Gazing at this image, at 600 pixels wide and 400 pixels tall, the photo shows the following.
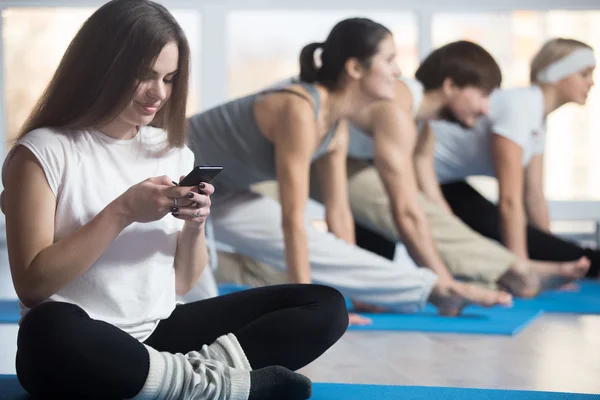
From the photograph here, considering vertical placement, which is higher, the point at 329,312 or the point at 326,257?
the point at 329,312

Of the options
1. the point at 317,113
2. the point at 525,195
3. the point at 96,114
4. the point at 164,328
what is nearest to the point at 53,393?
the point at 164,328

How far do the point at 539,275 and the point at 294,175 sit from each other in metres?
1.28

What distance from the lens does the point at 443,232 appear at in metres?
3.38

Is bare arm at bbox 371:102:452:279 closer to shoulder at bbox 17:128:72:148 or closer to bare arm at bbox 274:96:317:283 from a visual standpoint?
bare arm at bbox 274:96:317:283

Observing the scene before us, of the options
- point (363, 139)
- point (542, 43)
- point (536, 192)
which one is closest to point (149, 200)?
point (363, 139)

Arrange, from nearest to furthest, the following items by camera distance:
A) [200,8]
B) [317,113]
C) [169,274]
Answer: [169,274]
[317,113]
[200,8]

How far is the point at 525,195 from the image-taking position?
3840 millimetres

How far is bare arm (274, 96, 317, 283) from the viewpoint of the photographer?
2623mm

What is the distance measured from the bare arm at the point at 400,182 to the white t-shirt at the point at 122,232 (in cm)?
155

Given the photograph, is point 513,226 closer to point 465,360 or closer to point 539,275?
point 539,275

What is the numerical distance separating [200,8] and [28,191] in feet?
9.47

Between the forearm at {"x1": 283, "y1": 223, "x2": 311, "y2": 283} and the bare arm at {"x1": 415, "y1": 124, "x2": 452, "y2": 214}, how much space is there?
103 centimetres

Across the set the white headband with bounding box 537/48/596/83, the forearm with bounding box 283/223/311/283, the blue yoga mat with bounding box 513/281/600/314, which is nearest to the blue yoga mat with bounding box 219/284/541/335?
the blue yoga mat with bounding box 513/281/600/314

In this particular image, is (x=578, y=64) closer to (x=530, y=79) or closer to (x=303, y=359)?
(x=530, y=79)
